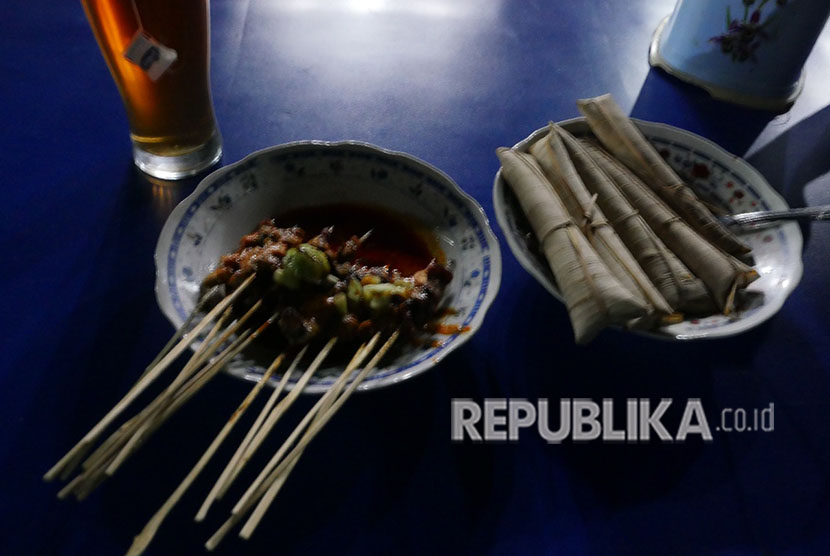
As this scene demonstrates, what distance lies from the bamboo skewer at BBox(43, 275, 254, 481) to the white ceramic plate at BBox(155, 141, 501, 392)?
1.9 inches

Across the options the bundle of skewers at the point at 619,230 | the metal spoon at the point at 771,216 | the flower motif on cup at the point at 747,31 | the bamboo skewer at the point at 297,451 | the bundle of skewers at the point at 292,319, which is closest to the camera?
the bamboo skewer at the point at 297,451

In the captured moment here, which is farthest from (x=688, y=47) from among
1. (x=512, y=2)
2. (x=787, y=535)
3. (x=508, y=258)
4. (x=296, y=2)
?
(x=787, y=535)

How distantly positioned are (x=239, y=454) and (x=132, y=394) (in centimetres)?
16

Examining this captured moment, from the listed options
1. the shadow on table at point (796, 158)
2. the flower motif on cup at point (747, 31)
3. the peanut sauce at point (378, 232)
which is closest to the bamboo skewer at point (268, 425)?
the peanut sauce at point (378, 232)

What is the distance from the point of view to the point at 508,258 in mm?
1334

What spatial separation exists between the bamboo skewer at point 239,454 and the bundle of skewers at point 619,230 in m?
0.46

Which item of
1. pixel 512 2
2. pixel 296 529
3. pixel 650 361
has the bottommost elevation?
pixel 296 529

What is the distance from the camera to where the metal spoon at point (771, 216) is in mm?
1189

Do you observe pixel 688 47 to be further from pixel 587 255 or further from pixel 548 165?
pixel 587 255

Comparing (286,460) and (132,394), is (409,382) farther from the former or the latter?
(132,394)

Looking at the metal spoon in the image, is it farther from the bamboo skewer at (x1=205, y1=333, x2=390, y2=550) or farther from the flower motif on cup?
the bamboo skewer at (x1=205, y1=333, x2=390, y2=550)

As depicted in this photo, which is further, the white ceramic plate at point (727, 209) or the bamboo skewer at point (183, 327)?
the white ceramic plate at point (727, 209)

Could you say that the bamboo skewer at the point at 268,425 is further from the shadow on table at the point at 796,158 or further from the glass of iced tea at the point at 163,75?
the shadow on table at the point at 796,158

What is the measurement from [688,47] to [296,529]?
156 cm
